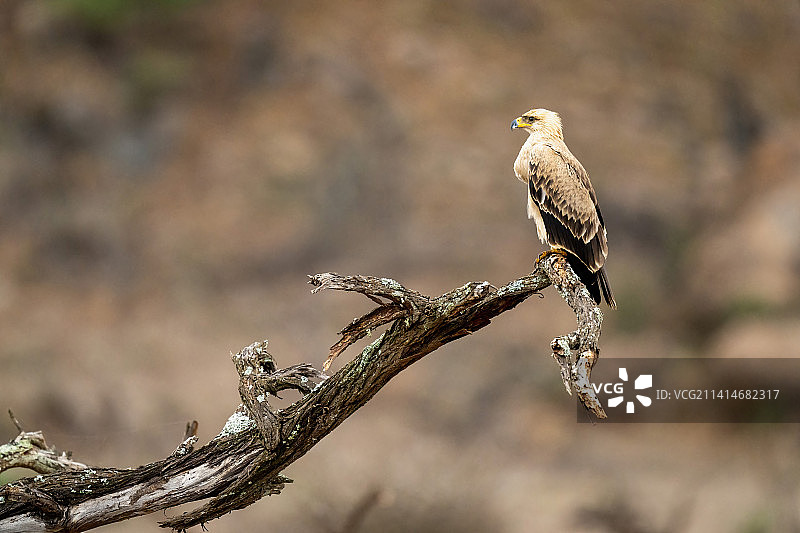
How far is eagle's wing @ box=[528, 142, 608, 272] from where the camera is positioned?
5277 mm

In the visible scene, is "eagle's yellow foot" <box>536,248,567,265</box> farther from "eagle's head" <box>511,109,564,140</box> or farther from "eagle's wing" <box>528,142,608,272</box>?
"eagle's head" <box>511,109,564,140</box>

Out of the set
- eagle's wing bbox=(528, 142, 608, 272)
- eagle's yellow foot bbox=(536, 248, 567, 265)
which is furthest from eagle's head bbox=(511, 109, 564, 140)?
eagle's yellow foot bbox=(536, 248, 567, 265)

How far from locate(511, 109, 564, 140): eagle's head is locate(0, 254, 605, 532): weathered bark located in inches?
40.3

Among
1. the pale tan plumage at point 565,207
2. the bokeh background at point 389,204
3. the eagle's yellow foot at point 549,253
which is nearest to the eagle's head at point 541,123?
the pale tan plumage at point 565,207

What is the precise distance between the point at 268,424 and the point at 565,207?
211cm

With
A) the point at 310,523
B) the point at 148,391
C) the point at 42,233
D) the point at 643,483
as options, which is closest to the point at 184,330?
the point at 148,391

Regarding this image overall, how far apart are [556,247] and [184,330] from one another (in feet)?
44.4

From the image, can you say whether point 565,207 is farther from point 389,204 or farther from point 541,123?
point 389,204

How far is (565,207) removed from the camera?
17.6 feet

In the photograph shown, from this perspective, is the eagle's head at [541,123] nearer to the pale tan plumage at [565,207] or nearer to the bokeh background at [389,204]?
the pale tan plumage at [565,207]

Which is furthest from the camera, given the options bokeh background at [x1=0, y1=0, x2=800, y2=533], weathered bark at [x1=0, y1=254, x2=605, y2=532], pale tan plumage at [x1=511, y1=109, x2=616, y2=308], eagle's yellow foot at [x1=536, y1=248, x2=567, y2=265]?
bokeh background at [x1=0, y1=0, x2=800, y2=533]

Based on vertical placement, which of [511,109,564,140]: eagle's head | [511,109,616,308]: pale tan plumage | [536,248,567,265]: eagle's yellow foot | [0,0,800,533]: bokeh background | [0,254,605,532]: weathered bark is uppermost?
[0,0,800,533]: bokeh background

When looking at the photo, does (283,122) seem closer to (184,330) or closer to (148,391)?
(184,330)

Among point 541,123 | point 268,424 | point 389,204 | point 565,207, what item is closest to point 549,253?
point 565,207
